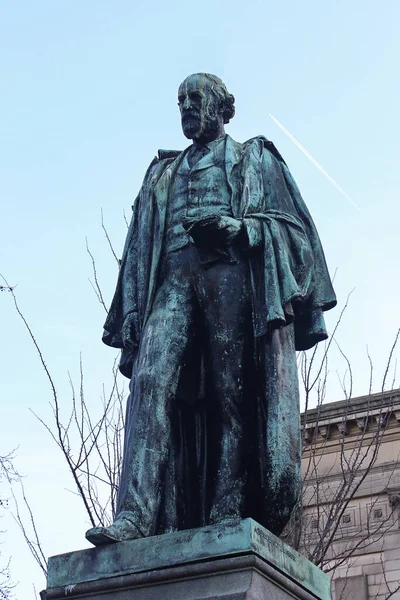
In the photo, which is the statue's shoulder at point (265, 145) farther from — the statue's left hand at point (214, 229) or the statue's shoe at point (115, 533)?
the statue's shoe at point (115, 533)

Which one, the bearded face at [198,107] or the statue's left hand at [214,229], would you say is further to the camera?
the bearded face at [198,107]

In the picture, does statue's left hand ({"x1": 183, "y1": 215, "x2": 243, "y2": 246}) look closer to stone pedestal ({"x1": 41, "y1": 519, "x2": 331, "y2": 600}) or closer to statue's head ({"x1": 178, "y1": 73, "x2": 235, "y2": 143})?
statue's head ({"x1": 178, "y1": 73, "x2": 235, "y2": 143})

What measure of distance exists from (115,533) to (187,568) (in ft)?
1.55

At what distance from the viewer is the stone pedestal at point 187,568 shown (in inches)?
197

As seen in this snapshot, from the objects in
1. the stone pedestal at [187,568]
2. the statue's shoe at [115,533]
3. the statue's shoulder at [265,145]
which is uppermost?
the statue's shoulder at [265,145]

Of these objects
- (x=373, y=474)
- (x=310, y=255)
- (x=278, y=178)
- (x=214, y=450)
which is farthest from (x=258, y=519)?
(x=373, y=474)

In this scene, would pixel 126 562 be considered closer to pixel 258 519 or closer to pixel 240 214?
pixel 258 519

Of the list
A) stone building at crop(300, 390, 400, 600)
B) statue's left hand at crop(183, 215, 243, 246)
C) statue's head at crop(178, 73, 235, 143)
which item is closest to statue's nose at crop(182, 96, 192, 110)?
statue's head at crop(178, 73, 235, 143)

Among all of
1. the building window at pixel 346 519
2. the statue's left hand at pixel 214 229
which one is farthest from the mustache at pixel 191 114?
the building window at pixel 346 519

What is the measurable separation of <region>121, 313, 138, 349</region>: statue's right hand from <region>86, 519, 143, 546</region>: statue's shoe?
3.86 feet

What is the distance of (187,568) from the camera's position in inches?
199

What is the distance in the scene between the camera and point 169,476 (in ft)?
19.3

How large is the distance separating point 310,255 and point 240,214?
0.47 meters

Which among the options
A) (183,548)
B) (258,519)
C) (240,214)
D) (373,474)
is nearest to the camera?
(183,548)
